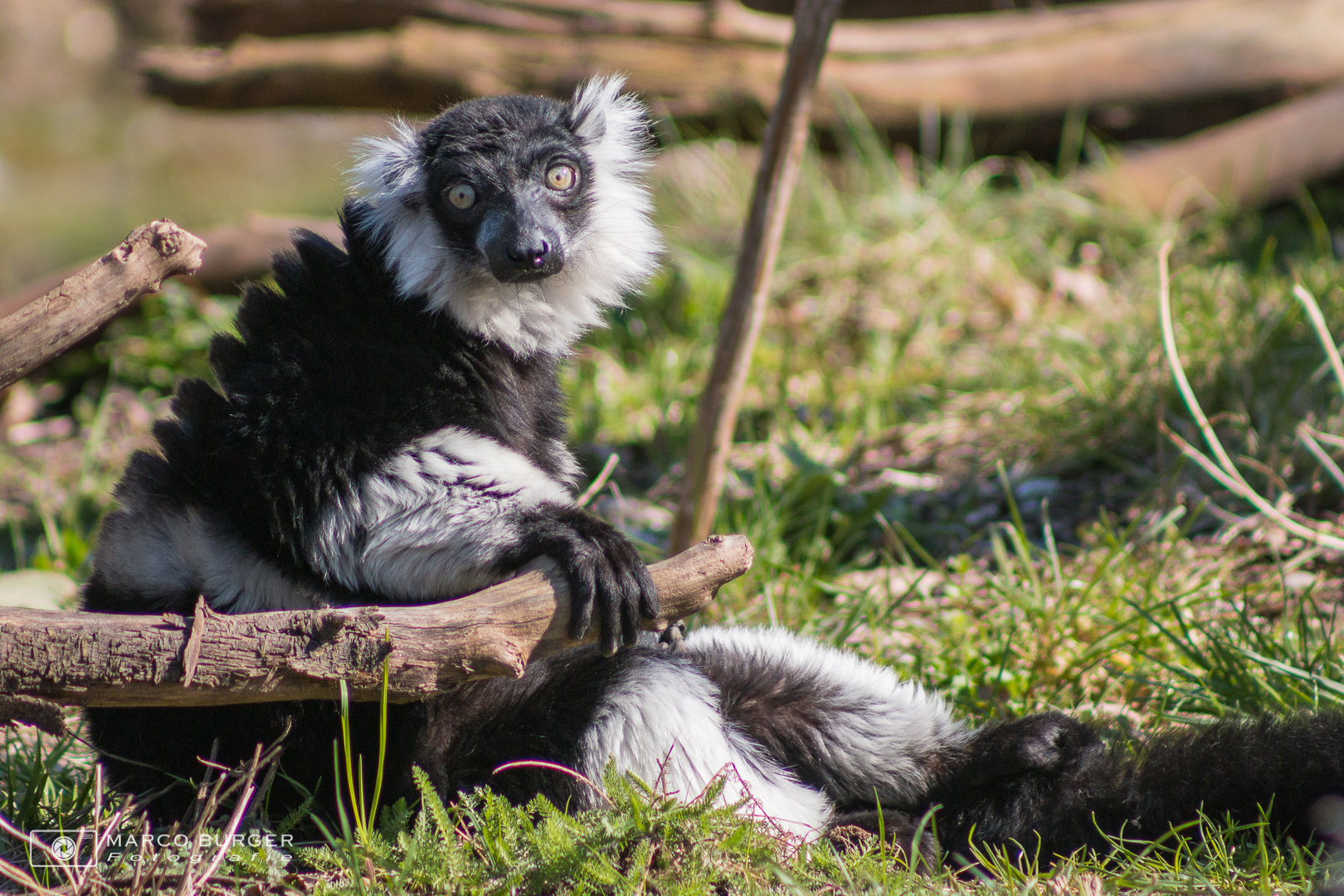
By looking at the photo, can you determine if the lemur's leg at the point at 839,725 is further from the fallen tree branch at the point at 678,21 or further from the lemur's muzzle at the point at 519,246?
the fallen tree branch at the point at 678,21

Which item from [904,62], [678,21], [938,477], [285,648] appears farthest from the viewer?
[904,62]

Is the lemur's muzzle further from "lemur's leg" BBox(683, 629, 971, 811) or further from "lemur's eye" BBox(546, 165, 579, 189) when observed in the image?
"lemur's leg" BBox(683, 629, 971, 811)

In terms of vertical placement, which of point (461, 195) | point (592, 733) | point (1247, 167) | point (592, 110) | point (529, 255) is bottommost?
point (592, 733)

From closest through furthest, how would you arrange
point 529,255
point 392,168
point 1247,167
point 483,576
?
point 483,576 < point 529,255 < point 392,168 < point 1247,167

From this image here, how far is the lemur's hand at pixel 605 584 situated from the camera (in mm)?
2410

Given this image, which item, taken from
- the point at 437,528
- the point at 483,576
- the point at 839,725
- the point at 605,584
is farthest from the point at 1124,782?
the point at 437,528

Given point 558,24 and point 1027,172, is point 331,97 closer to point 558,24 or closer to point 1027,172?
point 558,24

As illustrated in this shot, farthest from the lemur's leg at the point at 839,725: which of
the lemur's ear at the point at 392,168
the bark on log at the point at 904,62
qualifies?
the bark on log at the point at 904,62

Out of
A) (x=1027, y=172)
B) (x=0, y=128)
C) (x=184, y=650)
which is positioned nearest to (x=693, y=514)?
(x=184, y=650)

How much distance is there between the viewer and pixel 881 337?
19.9 ft

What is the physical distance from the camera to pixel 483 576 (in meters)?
2.61

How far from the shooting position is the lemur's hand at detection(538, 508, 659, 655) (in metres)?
2.41

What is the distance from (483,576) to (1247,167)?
638 centimetres

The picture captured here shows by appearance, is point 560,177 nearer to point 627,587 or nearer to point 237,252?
point 627,587
